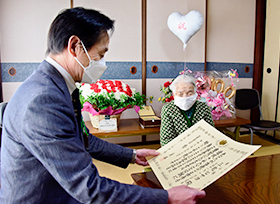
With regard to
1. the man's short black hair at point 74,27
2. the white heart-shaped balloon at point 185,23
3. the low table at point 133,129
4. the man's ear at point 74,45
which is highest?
the white heart-shaped balloon at point 185,23

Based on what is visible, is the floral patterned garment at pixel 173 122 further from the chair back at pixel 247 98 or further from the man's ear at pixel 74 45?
the chair back at pixel 247 98

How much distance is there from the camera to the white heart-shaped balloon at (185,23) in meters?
3.03

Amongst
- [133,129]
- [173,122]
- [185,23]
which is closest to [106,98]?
[133,129]

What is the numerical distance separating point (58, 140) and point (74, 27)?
16.4 inches

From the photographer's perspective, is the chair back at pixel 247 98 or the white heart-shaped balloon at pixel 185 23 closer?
the white heart-shaped balloon at pixel 185 23

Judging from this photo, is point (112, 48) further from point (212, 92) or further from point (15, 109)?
point (15, 109)

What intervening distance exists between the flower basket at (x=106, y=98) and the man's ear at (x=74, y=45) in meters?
1.41

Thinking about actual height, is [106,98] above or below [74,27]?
below

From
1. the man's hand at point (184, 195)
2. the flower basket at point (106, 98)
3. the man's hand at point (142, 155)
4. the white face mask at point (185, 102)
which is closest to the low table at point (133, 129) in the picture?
the flower basket at point (106, 98)

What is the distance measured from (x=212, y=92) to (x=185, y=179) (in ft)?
7.77

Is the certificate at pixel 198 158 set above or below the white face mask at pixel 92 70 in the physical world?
below

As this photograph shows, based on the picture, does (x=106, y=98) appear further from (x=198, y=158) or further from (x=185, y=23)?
(x=185, y=23)

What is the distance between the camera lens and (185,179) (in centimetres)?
77

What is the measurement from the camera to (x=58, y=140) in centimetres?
58
